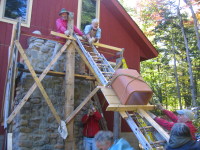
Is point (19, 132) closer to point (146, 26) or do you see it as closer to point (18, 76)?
point (18, 76)

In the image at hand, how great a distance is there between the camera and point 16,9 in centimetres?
699

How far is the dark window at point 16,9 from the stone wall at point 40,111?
5.47 feet

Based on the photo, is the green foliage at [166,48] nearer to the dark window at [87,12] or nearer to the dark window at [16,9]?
the dark window at [87,12]

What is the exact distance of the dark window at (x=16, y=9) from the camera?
6836 millimetres

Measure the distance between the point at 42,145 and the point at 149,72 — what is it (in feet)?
52.5

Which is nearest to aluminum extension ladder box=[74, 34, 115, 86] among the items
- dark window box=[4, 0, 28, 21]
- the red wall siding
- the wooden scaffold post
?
the wooden scaffold post

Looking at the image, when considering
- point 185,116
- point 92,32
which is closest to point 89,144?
point 185,116

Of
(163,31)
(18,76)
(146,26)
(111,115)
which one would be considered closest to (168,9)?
(163,31)

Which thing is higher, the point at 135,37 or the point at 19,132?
the point at 135,37

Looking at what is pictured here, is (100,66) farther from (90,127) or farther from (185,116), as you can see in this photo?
(185,116)

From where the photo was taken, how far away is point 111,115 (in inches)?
332

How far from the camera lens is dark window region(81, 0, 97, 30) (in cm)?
846

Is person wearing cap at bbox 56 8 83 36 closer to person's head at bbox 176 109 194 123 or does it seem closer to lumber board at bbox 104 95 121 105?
lumber board at bbox 104 95 121 105

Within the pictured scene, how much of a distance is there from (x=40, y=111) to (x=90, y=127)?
1.43 meters
